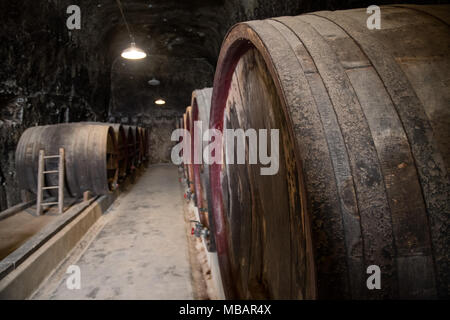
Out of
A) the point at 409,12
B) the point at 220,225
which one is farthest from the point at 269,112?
the point at 220,225

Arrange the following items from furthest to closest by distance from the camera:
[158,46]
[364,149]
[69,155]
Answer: [158,46] < [69,155] < [364,149]

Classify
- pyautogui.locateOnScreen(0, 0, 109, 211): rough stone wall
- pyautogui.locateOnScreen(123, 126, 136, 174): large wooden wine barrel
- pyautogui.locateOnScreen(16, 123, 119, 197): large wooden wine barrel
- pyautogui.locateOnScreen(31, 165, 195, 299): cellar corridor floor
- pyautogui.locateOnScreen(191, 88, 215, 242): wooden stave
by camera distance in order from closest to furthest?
pyautogui.locateOnScreen(191, 88, 215, 242): wooden stave
pyautogui.locateOnScreen(31, 165, 195, 299): cellar corridor floor
pyautogui.locateOnScreen(16, 123, 119, 197): large wooden wine barrel
pyautogui.locateOnScreen(0, 0, 109, 211): rough stone wall
pyautogui.locateOnScreen(123, 126, 136, 174): large wooden wine barrel

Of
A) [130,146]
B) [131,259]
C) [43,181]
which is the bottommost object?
[131,259]

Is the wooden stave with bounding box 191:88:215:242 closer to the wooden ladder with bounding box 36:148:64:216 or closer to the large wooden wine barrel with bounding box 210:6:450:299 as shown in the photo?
the large wooden wine barrel with bounding box 210:6:450:299

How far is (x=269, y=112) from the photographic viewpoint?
1042 mm

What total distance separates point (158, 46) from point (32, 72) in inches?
300

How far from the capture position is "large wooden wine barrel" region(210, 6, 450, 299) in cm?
59

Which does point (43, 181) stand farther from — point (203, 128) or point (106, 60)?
point (106, 60)

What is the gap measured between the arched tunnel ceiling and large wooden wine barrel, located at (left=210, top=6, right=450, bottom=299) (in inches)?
343

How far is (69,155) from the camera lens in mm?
4805

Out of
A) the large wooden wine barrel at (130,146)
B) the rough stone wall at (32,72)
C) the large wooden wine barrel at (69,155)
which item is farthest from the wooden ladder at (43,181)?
the large wooden wine barrel at (130,146)

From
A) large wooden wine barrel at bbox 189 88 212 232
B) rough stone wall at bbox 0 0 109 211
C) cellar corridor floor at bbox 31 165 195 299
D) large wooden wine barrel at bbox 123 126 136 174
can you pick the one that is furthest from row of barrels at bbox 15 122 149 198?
large wooden wine barrel at bbox 123 126 136 174

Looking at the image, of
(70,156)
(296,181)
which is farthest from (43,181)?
(296,181)

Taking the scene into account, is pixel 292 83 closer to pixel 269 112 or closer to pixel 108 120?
pixel 269 112
